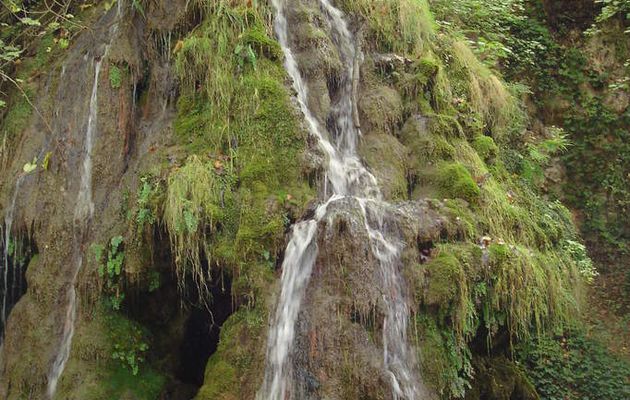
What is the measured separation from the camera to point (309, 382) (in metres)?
4.74

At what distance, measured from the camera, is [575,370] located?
9039mm

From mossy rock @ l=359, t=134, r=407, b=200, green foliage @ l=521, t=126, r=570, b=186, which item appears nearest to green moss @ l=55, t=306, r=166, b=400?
mossy rock @ l=359, t=134, r=407, b=200

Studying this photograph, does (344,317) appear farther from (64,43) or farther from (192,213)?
(64,43)

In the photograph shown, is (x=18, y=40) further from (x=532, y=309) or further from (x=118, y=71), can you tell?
(x=532, y=309)

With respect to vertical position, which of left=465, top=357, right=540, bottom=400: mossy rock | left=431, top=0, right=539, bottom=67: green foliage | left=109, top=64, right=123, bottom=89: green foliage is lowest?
left=465, top=357, right=540, bottom=400: mossy rock

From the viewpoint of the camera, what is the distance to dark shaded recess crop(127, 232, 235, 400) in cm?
615

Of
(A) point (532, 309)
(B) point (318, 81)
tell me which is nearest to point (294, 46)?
(B) point (318, 81)

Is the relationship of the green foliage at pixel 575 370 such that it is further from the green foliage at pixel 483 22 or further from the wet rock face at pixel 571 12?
the wet rock face at pixel 571 12

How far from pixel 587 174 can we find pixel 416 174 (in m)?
5.98

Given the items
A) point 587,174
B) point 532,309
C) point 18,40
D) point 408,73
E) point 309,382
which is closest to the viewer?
point 309,382

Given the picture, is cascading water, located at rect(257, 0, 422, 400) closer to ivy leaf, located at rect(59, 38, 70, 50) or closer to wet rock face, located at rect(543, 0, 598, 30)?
ivy leaf, located at rect(59, 38, 70, 50)

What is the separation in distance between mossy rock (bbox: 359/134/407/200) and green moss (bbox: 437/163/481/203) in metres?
0.43

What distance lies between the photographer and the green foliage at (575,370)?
28.5 ft

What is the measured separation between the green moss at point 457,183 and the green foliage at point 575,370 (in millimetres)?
3044
